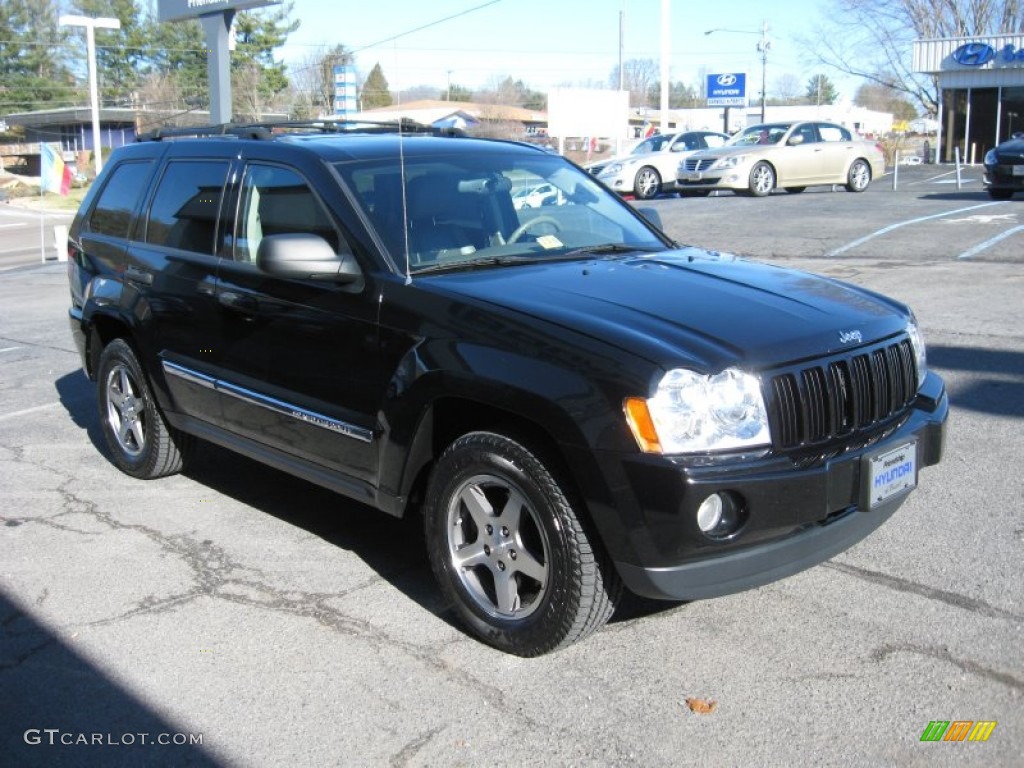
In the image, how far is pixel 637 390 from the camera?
3383 mm

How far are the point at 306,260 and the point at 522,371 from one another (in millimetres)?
1160

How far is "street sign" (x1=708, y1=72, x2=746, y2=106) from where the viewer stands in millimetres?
52656

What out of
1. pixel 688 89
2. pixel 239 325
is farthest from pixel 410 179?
pixel 688 89

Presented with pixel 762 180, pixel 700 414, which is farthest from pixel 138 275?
pixel 762 180

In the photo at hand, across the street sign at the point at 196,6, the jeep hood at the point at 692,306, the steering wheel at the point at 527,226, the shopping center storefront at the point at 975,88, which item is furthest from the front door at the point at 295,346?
the shopping center storefront at the point at 975,88

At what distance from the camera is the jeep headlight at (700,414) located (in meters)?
3.37

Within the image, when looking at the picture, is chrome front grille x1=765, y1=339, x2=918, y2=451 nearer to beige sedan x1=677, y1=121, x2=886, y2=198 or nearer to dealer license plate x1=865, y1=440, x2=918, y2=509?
dealer license plate x1=865, y1=440, x2=918, y2=509

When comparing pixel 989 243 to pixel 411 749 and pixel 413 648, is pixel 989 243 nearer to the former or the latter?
pixel 413 648

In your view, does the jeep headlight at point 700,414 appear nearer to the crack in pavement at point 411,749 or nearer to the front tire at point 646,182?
the crack in pavement at point 411,749

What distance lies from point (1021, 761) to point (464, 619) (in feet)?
6.31

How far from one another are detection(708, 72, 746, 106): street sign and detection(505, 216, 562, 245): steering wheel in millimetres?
50637

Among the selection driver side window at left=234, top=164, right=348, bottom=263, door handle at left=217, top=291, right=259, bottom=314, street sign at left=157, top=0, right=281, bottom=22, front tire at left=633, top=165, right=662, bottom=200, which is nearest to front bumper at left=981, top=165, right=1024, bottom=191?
front tire at left=633, top=165, right=662, bottom=200

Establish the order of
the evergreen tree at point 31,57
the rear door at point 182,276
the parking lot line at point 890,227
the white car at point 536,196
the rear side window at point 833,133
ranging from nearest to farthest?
the white car at point 536,196
the rear door at point 182,276
the parking lot line at point 890,227
the rear side window at point 833,133
the evergreen tree at point 31,57

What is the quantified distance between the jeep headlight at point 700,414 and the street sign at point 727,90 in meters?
52.2
